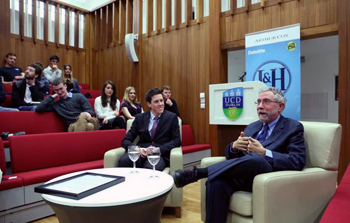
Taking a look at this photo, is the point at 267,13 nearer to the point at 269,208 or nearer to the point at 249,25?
the point at 249,25

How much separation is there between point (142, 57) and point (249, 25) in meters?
2.32

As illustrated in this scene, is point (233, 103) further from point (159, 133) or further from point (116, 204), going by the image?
point (116, 204)

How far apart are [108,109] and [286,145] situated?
2616 mm

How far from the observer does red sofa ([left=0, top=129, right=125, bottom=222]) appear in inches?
79.7

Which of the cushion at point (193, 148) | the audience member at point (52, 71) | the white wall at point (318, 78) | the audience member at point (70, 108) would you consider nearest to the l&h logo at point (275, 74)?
the cushion at point (193, 148)

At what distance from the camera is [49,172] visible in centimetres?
230

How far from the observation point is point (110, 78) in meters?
6.05

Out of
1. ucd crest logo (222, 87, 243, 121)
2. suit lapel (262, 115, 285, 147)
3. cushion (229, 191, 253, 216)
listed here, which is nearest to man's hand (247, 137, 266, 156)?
suit lapel (262, 115, 285, 147)

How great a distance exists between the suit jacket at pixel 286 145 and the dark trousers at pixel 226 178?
10 centimetres

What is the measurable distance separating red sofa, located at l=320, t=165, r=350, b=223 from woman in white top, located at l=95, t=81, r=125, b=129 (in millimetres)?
2675

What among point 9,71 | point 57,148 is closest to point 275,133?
point 57,148

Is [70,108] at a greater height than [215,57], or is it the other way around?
[215,57]

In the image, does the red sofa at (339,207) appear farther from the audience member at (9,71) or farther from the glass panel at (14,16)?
the glass panel at (14,16)

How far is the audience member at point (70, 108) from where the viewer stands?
10.0 ft
